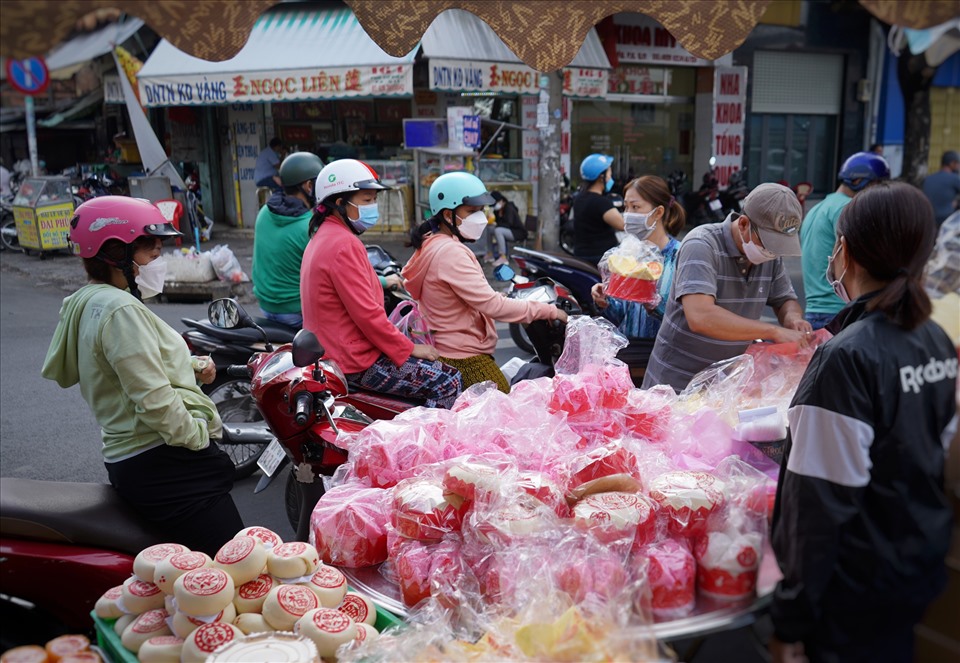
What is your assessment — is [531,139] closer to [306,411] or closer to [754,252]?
[754,252]

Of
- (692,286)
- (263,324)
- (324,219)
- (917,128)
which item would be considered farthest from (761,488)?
(917,128)

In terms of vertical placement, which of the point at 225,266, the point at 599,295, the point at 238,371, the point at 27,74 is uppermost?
the point at 27,74

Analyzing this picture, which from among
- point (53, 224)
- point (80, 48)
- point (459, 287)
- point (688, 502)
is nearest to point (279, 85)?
point (53, 224)

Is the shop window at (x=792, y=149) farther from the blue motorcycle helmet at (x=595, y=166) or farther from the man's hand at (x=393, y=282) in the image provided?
the man's hand at (x=393, y=282)

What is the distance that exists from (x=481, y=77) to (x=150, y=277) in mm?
11593

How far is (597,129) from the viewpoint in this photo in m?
17.7

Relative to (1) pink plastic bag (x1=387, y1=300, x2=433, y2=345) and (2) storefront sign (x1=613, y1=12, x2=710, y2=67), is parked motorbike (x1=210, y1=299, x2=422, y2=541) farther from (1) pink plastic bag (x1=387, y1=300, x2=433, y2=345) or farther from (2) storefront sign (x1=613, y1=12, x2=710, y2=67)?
(2) storefront sign (x1=613, y1=12, x2=710, y2=67)

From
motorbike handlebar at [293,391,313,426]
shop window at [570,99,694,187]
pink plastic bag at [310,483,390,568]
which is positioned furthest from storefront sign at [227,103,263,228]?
pink plastic bag at [310,483,390,568]

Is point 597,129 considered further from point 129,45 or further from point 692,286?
point 692,286

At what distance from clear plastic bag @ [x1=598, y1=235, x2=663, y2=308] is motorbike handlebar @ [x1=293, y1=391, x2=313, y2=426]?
74.1 inches

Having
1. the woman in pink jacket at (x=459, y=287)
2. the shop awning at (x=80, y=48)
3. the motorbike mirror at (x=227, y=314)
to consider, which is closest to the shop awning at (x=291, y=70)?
the motorbike mirror at (x=227, y=314)

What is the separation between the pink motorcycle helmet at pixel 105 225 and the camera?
256cm

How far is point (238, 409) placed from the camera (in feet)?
15.8

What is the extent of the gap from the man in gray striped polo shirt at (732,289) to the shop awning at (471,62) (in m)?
9.96
